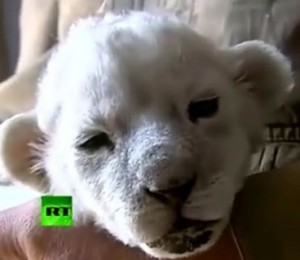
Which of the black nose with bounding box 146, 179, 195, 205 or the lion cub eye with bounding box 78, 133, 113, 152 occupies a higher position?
the lion cub eye with bounding box 78, 133, 113, 152

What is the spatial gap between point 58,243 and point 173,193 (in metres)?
0.17

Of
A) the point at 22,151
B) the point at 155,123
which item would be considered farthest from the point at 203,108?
the point at 22,151

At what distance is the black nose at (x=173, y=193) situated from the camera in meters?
0.50

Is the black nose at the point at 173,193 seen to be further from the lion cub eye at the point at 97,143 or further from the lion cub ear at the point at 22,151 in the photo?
the lion cub ear at the point at 22,151

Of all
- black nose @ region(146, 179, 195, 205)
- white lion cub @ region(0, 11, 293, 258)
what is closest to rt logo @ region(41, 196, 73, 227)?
white lion cub @ region(0, 11, 293, 258)

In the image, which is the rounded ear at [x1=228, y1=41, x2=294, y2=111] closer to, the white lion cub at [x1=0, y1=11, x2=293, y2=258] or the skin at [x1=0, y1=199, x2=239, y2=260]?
the white lion cub at [x1=0, y1=11, x2=293, y2=258]

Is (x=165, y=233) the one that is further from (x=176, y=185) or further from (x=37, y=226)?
(x=37, y=226)

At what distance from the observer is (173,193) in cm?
A: 50

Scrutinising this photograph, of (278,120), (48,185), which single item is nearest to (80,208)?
(48,185)

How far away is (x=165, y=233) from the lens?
20.3 inches

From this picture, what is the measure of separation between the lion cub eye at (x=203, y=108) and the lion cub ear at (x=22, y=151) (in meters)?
0.14

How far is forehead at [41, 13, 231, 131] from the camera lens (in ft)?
1.76

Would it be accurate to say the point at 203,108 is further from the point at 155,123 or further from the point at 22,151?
the point at 22,151

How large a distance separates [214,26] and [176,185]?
23 cm
